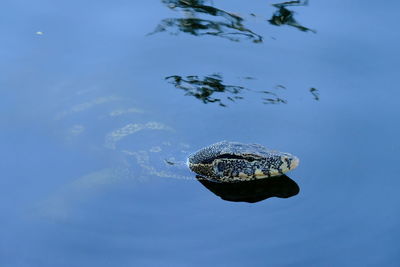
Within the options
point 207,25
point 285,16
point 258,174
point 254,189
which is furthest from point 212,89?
point 285,16

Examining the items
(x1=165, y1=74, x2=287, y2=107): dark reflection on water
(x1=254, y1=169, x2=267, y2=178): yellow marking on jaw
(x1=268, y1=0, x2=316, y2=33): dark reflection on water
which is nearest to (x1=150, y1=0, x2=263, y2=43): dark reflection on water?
(x1=268, y1=0, x2=316, y2=33): dark reflection on water

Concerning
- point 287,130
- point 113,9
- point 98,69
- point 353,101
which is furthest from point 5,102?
point 353,101

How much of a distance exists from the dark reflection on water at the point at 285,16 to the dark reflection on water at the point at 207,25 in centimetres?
43

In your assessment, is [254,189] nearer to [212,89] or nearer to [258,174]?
[258,174]

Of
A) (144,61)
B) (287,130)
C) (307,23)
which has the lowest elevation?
(287,130)

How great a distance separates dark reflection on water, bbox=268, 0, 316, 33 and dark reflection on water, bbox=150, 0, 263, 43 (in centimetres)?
43

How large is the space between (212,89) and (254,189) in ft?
5.78

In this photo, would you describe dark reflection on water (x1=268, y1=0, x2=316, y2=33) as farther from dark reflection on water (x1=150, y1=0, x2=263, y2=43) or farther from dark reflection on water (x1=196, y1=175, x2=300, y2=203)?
dark reflection on water (x1=196, y1=175, x2=300, y2=203)

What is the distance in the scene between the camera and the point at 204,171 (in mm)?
8078

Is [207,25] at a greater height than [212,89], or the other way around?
[207,25]

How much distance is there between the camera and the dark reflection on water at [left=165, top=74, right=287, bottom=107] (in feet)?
29.9

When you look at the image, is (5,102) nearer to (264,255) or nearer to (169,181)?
(169,181)

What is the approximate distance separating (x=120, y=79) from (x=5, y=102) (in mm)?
1390

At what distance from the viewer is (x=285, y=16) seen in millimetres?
10547
